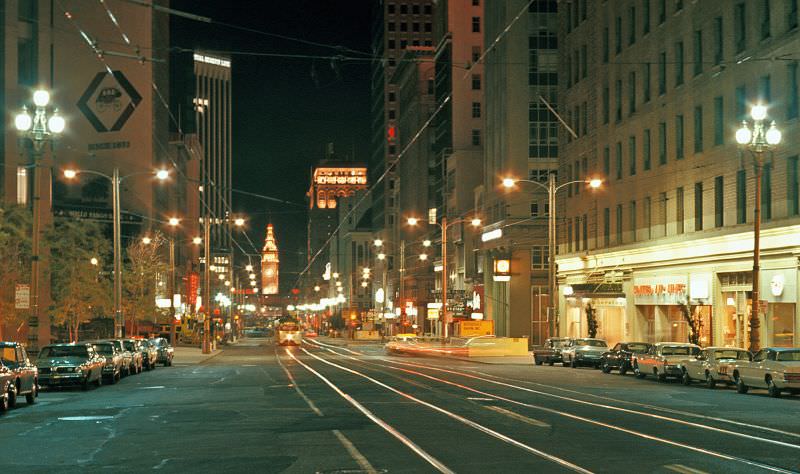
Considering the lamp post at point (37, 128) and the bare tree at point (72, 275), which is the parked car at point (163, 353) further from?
the lamp post at point (37, 128)

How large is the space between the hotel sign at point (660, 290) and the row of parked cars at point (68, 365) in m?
25.8

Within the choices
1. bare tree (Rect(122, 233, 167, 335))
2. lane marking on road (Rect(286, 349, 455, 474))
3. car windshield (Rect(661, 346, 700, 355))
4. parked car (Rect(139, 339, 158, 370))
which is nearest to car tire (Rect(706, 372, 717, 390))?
car windshield (Rect(661, 346, 700, 355))

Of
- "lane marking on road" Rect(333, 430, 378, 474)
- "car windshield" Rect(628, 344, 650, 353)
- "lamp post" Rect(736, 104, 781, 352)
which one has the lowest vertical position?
"car windshield" Rect(628, 344, 650, 353)

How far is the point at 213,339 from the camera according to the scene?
9269 centimetres

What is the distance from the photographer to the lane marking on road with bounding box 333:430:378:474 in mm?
14711

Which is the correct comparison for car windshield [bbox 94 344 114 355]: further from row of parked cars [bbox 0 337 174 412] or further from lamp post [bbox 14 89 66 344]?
lamp post [bbox 14 89 66 344]

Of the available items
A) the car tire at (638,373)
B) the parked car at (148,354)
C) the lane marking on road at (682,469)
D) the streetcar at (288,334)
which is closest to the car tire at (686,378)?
the car tire at (638,373)

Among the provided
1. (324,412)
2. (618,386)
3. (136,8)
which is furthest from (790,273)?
(136,8)

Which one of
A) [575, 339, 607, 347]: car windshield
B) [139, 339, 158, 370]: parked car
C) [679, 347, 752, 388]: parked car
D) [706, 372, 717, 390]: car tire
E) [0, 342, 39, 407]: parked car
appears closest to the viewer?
[0, 342, 39, 407]: parked car

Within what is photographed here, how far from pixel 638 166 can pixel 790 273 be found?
18.0m

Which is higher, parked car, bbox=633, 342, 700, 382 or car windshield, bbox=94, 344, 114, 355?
car windshield, bbox=94, 344, 114, 355

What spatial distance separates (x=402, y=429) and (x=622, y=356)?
92.7 feet

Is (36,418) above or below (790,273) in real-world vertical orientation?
below

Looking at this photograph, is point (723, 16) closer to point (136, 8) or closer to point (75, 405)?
point (75, 405)
